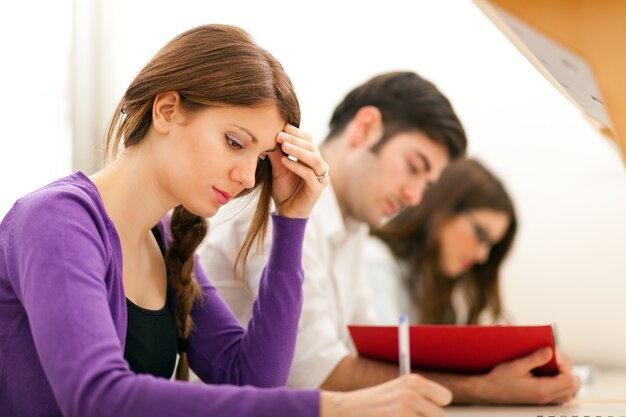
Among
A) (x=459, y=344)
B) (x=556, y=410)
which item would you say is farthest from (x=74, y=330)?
(x=556, y=410)

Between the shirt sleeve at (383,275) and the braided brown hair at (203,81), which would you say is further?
the shirt sleeve at (383,275)

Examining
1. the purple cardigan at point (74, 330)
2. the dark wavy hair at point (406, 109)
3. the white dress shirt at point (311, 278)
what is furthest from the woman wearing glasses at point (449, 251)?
the purple cardigan at point (74, 330)

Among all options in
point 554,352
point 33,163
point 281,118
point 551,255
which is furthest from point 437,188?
point 281,118

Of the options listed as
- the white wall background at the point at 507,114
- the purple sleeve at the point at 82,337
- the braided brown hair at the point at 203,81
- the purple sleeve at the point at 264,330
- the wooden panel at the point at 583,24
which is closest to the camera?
the wooden panel at the point at 583,24

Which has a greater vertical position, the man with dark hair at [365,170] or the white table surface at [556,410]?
the man with dark hair at [365,170]

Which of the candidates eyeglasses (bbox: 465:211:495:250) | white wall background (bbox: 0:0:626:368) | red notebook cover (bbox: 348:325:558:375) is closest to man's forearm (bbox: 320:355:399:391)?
red notebook cover (bbox: 348:325:558:375)

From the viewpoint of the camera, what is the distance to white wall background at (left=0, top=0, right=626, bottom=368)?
126 inches

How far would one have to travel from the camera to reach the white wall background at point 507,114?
3.20 m

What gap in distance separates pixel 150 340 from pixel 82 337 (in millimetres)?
352

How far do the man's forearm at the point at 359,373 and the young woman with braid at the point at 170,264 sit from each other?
27 cm

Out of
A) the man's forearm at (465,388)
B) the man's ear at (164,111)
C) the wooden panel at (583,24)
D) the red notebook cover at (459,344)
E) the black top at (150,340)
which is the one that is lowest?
the man's forearm at (465,388)

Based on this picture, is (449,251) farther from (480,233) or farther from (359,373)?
(359,373)

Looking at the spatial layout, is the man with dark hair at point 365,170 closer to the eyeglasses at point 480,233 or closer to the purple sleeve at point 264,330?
the purple sleeve at point 264,330

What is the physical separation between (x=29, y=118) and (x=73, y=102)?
0.43m
